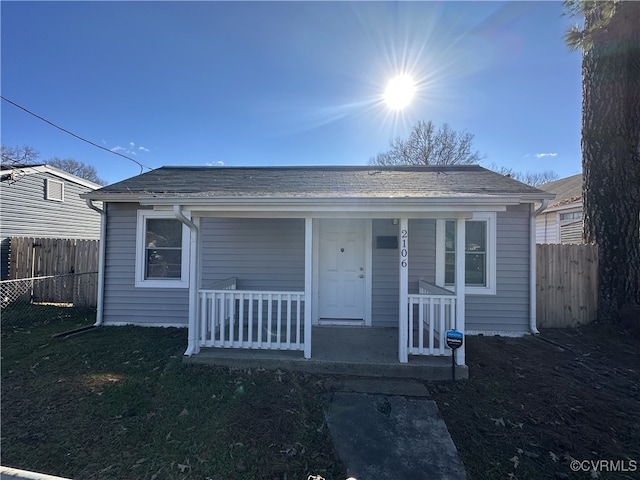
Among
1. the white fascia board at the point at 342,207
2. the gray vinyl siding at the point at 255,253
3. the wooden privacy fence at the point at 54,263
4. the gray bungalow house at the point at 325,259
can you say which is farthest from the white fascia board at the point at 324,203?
the wooden privacy fence at the point at 54,263

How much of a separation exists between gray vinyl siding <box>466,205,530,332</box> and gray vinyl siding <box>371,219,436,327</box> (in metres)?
1.23

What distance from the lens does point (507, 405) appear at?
10.7 ft

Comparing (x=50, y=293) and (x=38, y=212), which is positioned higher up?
(x=38, y=212)

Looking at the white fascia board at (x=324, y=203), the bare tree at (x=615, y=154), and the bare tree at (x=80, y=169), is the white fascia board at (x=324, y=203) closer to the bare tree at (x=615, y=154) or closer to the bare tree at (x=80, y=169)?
the bare tree at (x=615, y=154)

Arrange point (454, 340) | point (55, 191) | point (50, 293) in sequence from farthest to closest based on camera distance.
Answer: point (55, 191) → point (50, 293) → point (454, 340)

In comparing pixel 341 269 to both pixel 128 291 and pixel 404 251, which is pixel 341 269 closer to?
pixel 404 251

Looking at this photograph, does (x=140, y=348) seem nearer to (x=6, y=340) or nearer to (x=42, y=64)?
(x=6, y=340)

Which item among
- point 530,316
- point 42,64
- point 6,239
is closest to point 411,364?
point 530,316

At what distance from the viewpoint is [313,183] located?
586 centimetres

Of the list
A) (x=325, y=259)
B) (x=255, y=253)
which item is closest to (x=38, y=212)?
(x=255, y=253)

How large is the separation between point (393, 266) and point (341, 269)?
1.00 m

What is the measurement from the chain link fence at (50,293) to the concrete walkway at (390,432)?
24.8 feet

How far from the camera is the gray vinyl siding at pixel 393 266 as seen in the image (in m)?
5.61

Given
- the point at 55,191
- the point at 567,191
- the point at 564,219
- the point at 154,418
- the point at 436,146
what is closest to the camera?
the point at 154,418
